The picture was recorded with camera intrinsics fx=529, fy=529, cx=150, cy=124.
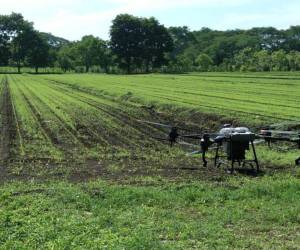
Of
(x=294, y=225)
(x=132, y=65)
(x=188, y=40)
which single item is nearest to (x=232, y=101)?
(x=294, y=225)

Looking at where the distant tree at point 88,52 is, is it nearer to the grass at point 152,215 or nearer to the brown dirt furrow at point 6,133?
the brown dirt furrow at point 6,133

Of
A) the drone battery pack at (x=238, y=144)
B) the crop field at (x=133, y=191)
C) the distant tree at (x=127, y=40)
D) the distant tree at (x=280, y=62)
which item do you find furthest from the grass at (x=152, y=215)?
the distant tree at (x=127, y=40)

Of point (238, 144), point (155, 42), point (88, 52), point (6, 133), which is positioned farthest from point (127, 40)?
point (238, 144)

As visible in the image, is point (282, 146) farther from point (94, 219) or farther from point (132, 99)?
point (132, 99)

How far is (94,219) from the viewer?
8.88 meters

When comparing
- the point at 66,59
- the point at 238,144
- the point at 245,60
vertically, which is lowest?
the point at 238,144

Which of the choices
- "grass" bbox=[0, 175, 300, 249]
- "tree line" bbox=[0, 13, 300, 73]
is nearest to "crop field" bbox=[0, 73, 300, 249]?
"grass" bbox=[0, 175, 300, 249]

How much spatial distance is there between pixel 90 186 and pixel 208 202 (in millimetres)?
2880

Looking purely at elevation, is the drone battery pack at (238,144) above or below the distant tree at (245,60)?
below

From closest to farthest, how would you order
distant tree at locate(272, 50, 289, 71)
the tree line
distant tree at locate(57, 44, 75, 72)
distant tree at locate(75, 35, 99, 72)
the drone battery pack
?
the drone battery pack
distant tree at locate(272, 50, 289, 71)
the tree line
distant tree at locate(75, 35, 99, 72)
distant tree at locate(57, 44, 75, 72)

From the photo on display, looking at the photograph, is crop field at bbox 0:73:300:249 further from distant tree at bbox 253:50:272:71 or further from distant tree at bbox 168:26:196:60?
distant tree at bbox 168:26:196:60

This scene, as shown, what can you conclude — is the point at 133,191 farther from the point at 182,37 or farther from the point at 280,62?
the point at 182,37

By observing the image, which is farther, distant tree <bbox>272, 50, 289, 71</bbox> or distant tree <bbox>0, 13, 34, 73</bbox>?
distant tree <bbox>0, 13, 34, 73</bbox>

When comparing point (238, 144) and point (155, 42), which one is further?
point (155, 42)
